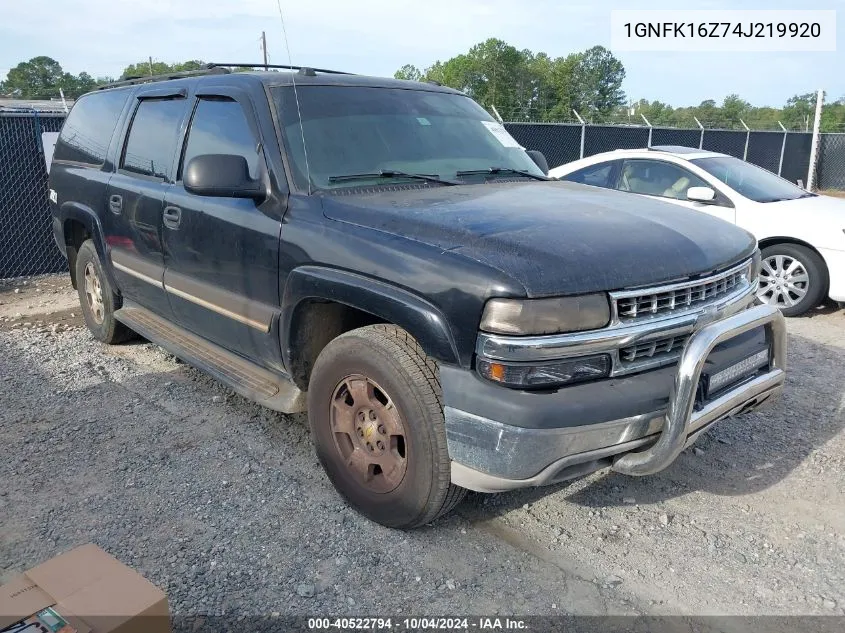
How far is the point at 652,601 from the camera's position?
266cm

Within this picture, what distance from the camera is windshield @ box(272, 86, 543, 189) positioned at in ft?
11.2

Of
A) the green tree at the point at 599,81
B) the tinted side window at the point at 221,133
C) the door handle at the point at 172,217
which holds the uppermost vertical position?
the green tree at the point at 599,81

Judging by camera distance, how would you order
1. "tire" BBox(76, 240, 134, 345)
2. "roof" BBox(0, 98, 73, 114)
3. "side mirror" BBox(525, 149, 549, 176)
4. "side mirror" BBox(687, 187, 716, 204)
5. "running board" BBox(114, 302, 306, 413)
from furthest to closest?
"roof" BBox(0, 98, 73, 114) → "side mirror" BBox(687, 187, 716, 204) → "tire" BBox(76, 240, 134, 345) → "side mirror" BBox(525, 149, 549, 176) → "running board" BBox(114, 302, 306, 413)

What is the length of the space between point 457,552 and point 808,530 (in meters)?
1.61

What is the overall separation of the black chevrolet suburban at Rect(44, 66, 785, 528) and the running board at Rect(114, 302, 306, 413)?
0.7 inches

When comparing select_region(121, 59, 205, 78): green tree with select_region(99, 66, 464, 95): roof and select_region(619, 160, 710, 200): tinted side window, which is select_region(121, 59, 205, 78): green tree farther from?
select_region(619, 160, 710, 200): tinted side window

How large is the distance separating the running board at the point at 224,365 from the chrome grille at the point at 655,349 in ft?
5.42

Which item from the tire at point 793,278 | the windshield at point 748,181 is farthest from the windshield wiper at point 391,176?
the windshield at point 748,181

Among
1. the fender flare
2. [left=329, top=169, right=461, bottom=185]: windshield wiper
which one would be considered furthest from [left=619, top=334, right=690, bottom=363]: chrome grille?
[left=329, top=169, right=461, bottom=185]: windshield wiper

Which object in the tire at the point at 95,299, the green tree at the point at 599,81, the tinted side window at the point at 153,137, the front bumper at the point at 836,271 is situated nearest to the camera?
the tinted side window at the point at 153,137

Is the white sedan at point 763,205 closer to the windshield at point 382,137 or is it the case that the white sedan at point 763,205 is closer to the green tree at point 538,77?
the windshield at point 382,137

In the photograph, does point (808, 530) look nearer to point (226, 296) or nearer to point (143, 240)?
point (226, 296)

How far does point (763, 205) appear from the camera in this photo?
22.8 feet

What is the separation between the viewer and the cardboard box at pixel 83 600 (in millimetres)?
1996
